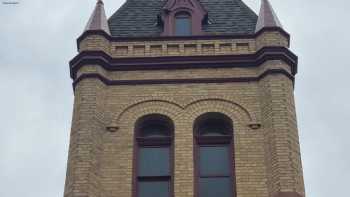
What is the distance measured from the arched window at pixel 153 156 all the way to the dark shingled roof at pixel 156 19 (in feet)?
12.5

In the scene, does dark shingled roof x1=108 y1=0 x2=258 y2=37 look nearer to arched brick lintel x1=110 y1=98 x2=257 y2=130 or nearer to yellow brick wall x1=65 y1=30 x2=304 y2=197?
yellow brick wall x1=65 y1=30 x2=304 y2=197

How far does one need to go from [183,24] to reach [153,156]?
5.37 m

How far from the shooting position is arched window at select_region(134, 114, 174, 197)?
68.9 feet

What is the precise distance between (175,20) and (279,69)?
4.11 metres

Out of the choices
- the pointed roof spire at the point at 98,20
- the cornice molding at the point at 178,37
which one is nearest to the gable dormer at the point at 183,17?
the cornice molding at the point at 178,37

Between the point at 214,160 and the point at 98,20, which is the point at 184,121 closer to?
the point at 214,160

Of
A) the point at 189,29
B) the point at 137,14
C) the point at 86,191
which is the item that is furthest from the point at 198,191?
the point at 137,14

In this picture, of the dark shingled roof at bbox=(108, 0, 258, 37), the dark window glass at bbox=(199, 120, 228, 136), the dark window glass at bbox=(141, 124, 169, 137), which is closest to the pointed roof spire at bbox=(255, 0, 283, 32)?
the dark shingled roof at bbox=(108, 0, 258, 37)

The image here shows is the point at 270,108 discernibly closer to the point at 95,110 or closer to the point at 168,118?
the point at 168,118

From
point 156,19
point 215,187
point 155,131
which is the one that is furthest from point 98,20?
point 215,187

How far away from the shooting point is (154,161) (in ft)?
71.2

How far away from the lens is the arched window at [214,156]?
20.9 metres

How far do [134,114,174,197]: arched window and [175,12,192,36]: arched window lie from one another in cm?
381

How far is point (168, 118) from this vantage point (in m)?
22.2
